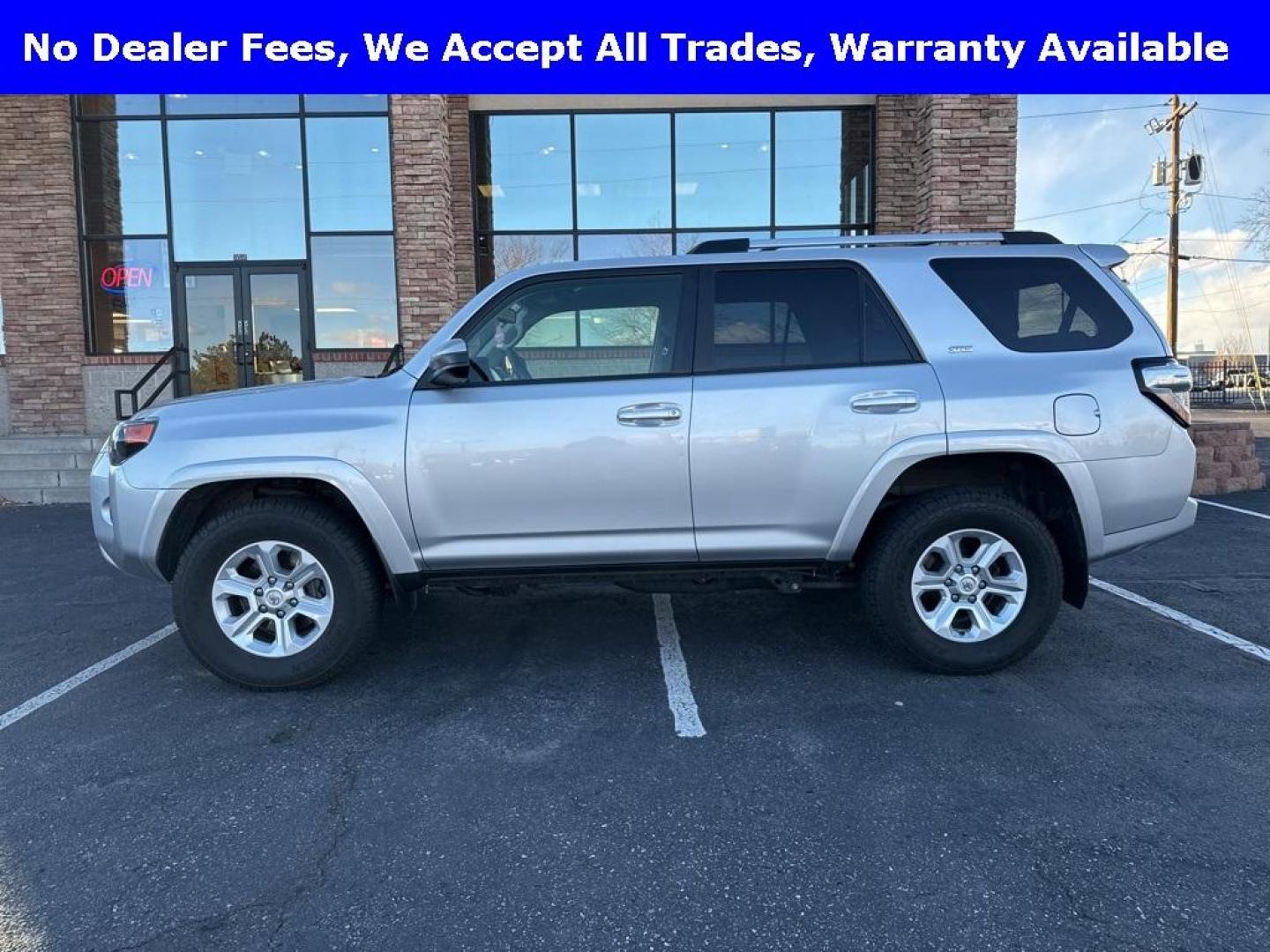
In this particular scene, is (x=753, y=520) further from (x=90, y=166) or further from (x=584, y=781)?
(x=90, y=166)

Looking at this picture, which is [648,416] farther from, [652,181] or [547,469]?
[652,181]

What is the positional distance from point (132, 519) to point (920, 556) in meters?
3.51

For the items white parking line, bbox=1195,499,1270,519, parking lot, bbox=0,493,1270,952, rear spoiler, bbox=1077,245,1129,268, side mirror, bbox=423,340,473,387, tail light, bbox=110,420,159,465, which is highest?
rear spoiler, bbox=1077,245,1129,268

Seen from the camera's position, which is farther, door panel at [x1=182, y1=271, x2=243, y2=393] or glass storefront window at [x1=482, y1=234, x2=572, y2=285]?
glass storefront window at [x1=482, y1=234, x2=572, y2=285]

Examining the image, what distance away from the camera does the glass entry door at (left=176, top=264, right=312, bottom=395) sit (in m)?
13.1

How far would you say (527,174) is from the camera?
1384 centimetres

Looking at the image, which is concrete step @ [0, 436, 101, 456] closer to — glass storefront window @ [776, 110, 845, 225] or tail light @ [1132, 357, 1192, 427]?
glass storefront window @ [776, 110, 845, 225]

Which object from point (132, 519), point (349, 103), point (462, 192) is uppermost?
point (349, 103)

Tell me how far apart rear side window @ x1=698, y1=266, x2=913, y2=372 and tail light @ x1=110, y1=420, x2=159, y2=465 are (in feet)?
8.19

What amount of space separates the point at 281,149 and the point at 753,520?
39.5 ft

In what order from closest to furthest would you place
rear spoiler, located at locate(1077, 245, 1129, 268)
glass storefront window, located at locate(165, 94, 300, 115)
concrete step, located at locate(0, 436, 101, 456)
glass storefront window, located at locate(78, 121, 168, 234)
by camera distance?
rear spoiler, located at locate(1077, 245, 1129, 268) < concrete step, located at locate(0, 436, 101, 456) < glass storefront window, located at locate(78, 121, 168, 234) < glass storefront window, located at locate(165, 94, 300, 115)

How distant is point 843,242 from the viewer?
4262 mm

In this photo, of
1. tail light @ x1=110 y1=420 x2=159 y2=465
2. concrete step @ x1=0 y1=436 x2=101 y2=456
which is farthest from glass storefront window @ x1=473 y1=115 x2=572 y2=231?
tail light @ x1=110 y1=420 x2=159 y2=465

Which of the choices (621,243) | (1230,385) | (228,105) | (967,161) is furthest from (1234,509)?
(1230,385)
